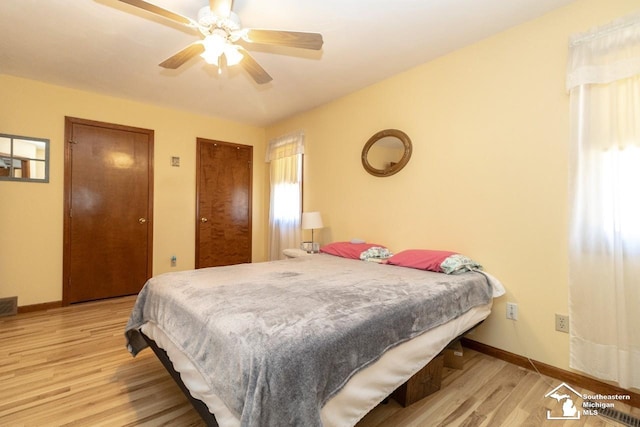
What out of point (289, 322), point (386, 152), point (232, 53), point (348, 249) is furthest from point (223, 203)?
point (289, 322)

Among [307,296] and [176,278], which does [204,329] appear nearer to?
[307,296]

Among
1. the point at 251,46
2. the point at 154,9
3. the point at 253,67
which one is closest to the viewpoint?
the point at 154,9

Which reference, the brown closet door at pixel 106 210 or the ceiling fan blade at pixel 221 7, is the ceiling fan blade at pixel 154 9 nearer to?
the ceiling fan blade at pixel 221 7

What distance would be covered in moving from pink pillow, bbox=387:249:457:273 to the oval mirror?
2.97 feet

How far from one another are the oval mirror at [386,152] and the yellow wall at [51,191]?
2671 millimetres

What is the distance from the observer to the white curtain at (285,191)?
4.11m

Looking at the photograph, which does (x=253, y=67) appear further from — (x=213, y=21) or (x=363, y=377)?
(x=363, y=377)

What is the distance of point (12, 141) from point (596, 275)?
5.21 meters

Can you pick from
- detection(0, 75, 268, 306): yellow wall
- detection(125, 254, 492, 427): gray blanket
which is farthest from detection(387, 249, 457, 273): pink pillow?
detection(0, 75, 268, 306): yellow wall

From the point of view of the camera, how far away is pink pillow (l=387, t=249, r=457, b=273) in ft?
7.29

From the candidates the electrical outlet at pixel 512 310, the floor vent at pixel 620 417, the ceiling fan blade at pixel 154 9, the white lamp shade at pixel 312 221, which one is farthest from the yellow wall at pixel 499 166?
the ceiling fan blade at pixel 154 9

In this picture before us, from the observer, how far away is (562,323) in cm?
194

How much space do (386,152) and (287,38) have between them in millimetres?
1604

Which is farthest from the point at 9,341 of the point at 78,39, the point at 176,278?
the point at 78,39
